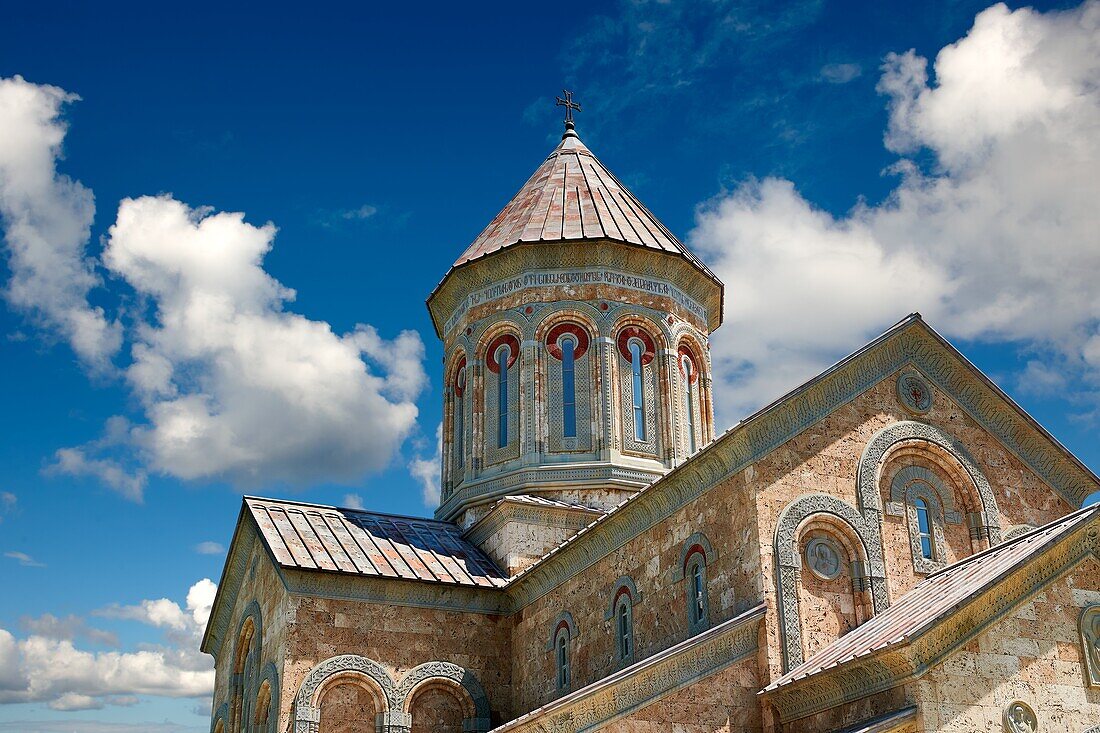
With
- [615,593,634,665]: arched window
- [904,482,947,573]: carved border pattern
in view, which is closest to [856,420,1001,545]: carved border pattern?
[904,482,947,573]: carved border pattern

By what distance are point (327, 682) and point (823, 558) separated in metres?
7.88

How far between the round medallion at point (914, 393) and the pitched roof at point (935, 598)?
2074 mm

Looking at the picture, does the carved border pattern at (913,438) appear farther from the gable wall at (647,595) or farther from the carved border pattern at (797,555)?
the gable wall at (647,595)

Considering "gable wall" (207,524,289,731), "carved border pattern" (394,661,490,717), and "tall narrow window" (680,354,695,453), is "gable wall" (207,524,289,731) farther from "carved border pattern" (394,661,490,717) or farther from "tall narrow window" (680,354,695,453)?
"tall narrow window" (680,354,695,453)

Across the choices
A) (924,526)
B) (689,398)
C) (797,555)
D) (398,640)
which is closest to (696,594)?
(797,555)

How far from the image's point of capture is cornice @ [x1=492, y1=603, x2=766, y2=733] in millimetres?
12656

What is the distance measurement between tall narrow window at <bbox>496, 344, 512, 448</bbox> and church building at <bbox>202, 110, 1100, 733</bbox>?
0.09 meters

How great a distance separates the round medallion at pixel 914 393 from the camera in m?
14.7

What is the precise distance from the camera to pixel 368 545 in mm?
18969

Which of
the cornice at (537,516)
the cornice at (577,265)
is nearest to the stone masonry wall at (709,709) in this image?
the cornice at (537,516)

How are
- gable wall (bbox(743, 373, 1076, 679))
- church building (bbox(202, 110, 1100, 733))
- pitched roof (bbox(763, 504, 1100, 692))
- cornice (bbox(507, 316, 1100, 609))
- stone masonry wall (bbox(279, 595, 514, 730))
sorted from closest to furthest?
pitched roof (bbox(763, 504, 1100, 692))
church building (bbox(202, 110, 1100, 733))
gable wall (bbox(743, 373, 1076, 679))
cornice (bbox(507, 316, 1100, 609))
stone masonry wall (bbox(279, 595, 514, 730))

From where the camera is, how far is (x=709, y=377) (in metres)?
23.0

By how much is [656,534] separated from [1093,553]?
5688mm

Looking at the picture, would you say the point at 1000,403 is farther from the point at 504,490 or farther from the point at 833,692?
the point at 504,490
